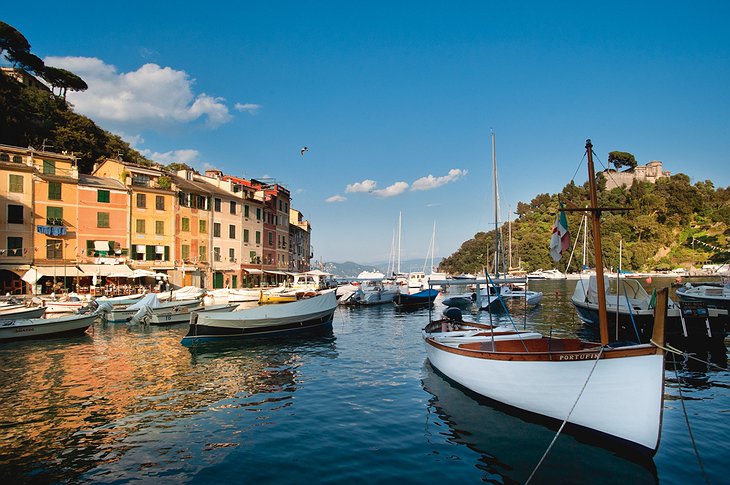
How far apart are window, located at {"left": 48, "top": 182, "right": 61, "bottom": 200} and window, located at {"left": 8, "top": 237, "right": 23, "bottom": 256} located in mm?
4456

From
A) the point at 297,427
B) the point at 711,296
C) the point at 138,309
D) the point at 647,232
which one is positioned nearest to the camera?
the point at 297,427

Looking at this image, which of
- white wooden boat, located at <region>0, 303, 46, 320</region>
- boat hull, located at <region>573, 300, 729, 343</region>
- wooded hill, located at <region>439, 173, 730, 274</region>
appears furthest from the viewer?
wooded hill, located at <region>439, 173, 730, 274</region>

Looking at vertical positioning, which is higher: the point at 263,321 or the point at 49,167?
the point at 49,167

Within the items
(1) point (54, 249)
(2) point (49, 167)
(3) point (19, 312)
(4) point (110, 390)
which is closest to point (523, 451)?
(4) point (110, 390)

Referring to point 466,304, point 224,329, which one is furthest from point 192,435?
point 466,304

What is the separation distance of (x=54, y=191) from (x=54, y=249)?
207 inches

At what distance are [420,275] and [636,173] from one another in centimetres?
13592

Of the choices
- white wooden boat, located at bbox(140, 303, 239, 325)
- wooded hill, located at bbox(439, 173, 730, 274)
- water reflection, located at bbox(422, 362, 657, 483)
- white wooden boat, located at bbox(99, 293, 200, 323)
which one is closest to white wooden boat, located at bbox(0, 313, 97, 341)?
white wooden boat, located at bbox(140, 303, 239, 325)

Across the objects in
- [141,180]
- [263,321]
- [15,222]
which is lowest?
[263,321]

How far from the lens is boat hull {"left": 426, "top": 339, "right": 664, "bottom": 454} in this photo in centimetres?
804

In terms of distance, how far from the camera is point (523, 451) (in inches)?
345

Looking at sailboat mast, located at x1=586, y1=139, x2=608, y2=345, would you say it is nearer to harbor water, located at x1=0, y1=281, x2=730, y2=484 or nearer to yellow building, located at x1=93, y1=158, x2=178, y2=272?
harbor water, located at x1=0, y1=281, x2=730, y2=484

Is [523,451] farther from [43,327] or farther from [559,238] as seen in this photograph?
[43,327]

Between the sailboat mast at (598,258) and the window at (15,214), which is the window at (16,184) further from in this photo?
the sailboat mast at (598,258)
